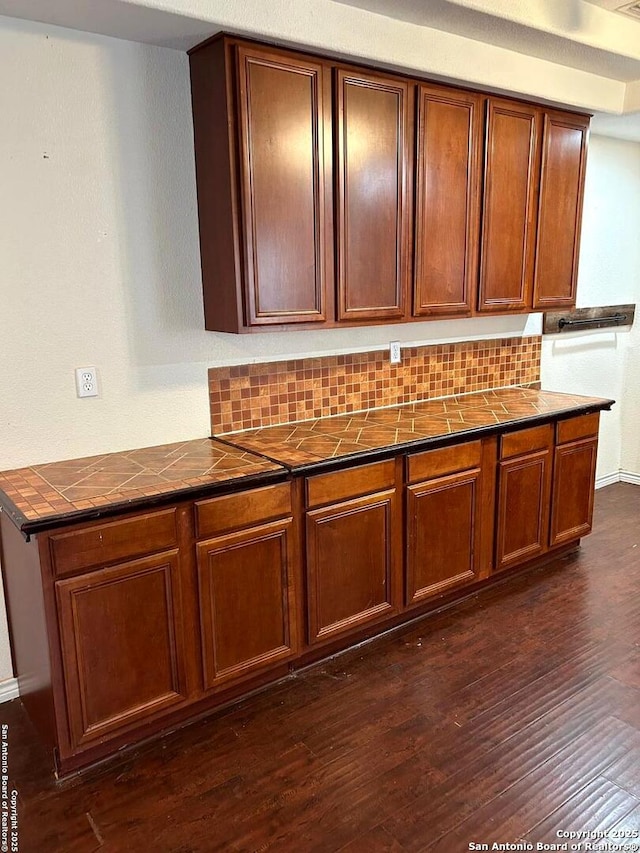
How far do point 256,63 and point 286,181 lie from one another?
396 mm

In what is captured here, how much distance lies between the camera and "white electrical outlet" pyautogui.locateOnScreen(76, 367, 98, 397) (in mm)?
2357

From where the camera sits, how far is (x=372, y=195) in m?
2.64

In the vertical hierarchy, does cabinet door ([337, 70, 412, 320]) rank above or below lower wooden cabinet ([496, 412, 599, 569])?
above

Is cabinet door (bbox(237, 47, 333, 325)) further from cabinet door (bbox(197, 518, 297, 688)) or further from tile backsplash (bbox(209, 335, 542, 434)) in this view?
cabinet door (bbox(197, 518, 297, 688))

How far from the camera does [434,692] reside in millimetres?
2408

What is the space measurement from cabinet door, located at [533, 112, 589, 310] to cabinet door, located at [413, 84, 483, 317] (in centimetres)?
48

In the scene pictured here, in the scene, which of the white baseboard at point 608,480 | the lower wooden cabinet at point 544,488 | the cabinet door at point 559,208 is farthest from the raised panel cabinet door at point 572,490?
the white baseboard at point 608,480

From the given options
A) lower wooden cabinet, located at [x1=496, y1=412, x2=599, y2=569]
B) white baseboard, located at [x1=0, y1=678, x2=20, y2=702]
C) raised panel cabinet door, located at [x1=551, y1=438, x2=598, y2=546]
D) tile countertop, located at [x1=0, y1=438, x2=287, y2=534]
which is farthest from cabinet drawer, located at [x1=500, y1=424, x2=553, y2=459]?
white baseboard, located at [x1=0, y1=678, x2=20, y2=702]

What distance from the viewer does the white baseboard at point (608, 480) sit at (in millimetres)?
4695

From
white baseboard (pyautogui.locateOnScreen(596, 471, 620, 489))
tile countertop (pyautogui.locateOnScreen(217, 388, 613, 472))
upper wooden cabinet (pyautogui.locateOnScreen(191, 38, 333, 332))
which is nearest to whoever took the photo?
upper wooden cabinet (pyautogui.locateOnScreen(191, 38, 333, 332))

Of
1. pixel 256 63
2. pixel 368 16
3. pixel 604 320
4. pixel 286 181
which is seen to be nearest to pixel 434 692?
pixel 286 181

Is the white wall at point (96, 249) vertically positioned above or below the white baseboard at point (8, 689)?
above

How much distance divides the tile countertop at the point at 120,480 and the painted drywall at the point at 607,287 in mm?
2482

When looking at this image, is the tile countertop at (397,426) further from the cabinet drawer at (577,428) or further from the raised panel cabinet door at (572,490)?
the raised panel cabinet door at (572,490)
